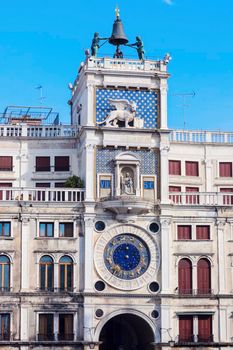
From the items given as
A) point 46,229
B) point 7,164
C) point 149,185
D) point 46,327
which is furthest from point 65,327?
point 7,164

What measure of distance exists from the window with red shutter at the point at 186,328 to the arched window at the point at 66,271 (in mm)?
7523

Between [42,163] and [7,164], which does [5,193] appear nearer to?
[7,164]

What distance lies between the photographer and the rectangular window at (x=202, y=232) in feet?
192

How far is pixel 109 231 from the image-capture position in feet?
188

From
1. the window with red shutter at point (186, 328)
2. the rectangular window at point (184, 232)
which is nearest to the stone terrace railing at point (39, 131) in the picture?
the rectangular window at point (184, 232)

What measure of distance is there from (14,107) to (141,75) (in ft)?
35.0

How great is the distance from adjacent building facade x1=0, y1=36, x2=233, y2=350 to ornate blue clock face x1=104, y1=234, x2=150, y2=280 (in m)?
0.06

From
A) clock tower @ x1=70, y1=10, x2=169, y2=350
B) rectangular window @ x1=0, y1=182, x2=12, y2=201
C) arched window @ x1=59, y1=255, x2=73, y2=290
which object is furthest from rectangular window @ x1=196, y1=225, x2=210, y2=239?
rectangular window @ x1=0, y1=182, x2=12, y2=201

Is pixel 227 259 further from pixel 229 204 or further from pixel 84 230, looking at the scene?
pixel 84 230

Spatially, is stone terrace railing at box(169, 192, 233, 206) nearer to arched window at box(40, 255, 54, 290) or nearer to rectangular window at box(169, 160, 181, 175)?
rectangular window at box(169, 160, 181, 175)

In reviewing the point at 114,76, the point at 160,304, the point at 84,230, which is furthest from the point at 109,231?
Result: the point at 114,76

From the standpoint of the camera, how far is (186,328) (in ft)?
188

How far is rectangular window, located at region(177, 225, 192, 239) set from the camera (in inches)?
2302

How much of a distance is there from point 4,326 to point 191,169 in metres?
17.3
